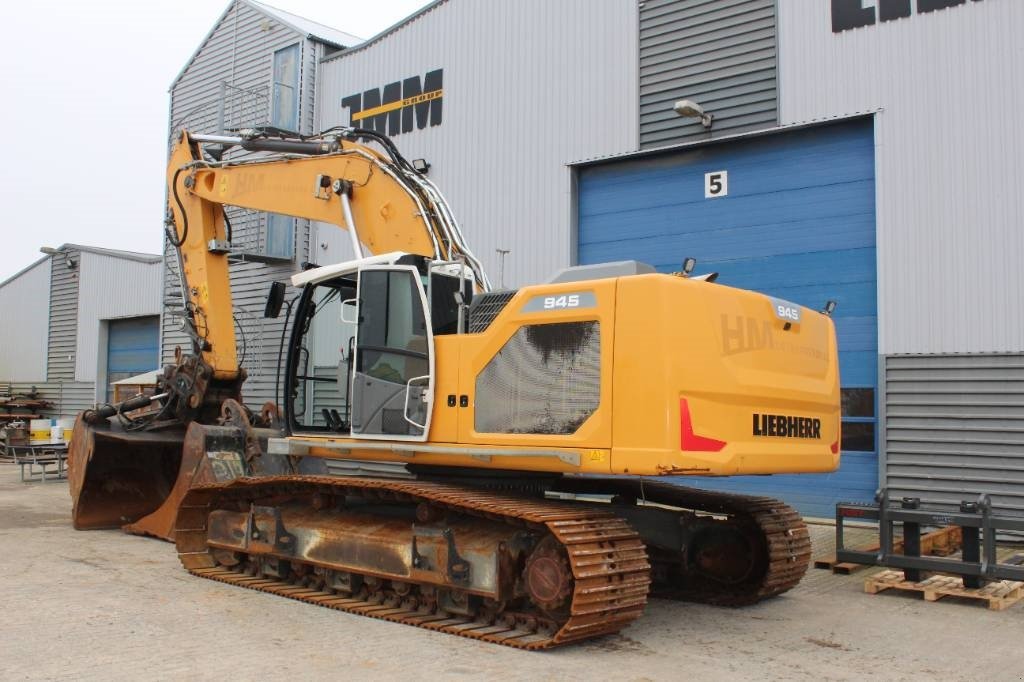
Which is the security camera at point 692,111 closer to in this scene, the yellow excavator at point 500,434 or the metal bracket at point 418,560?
the yellow excavator at point 500,434

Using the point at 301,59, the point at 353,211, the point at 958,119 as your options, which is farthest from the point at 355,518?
the point at 301,59

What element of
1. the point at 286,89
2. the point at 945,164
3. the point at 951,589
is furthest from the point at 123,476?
the point at 945,164

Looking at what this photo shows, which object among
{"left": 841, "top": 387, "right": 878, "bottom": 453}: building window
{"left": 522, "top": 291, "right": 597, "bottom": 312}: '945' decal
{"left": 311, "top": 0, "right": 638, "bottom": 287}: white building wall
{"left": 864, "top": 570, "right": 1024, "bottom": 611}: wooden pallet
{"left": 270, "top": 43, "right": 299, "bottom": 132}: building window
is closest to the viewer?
{"left": 522, "top": 291, "right": 597, "bottom": 312}: '945' decal

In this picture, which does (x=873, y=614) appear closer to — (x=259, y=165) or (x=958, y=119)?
(x=958, y=119)

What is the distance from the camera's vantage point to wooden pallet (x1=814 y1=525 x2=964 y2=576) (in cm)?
927

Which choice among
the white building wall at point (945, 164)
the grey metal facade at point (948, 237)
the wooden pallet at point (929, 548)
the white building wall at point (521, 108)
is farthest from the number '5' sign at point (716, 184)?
the wooden pallet at point (929, 548)

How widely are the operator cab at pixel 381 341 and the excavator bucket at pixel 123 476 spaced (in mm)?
2991

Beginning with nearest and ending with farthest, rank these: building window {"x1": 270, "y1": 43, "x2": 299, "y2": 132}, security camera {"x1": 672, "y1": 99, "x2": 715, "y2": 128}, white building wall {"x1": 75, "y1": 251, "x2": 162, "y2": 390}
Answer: security camera {"x1": 672, "y1": 99, "x2": 715, "y2": 128}
building window {"x1": 270, "y1": 43, "x2": 299, "y2": 132}
white building wall {"x1": 75, "y1": 251, "x2": 162, "y2": 390}

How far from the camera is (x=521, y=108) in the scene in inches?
602

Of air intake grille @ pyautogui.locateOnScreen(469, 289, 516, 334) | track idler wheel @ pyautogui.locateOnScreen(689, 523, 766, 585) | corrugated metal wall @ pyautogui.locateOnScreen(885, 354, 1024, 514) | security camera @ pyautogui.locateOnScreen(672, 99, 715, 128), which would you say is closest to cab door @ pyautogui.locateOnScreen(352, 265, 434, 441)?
air intake grille @ pyautogui.locateOnScreen(469, 289, 516, 334)

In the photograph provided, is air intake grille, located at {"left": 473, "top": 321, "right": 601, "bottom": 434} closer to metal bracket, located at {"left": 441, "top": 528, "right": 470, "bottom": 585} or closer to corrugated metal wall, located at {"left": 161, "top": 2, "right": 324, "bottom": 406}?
metal bracket, located at {"left": 441, "top": 528, "right": 470, "bottom": 585}

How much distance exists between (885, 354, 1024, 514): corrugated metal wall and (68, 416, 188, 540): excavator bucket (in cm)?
825

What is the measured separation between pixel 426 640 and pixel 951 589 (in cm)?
466

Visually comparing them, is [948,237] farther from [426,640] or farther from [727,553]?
[426,640]
